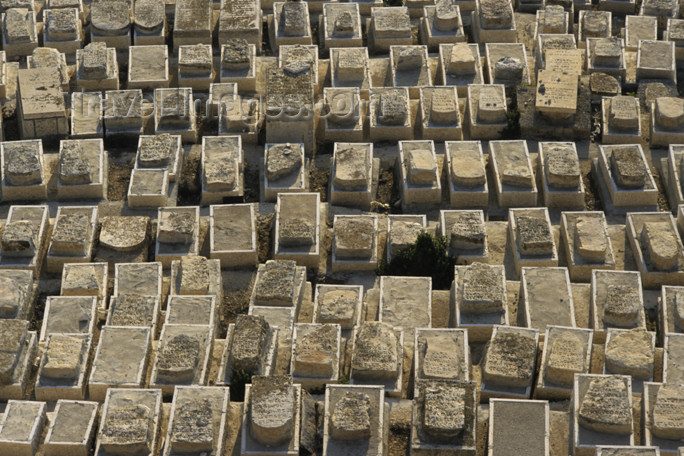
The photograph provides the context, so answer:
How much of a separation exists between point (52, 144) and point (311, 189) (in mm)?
10374

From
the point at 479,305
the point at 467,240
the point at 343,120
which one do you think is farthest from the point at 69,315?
the point at 343,120

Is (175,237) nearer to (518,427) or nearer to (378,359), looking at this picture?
(378,359)

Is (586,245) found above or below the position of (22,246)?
below

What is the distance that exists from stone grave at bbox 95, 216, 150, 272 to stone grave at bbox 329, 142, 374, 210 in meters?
6.98

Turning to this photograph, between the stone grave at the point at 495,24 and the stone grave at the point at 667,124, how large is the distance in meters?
8.48

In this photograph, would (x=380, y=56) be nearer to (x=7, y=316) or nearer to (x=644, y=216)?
(x=644, y=216)

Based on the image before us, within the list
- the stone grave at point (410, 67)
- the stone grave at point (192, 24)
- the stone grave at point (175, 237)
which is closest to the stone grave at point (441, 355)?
the stone grave at point (175, 237)

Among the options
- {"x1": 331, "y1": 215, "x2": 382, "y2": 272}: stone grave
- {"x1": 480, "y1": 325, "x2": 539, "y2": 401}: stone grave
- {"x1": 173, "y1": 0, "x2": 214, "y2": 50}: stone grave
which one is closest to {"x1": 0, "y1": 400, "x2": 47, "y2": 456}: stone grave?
{"x1": 331, "y1": 215, "x2": 382, "y2": 272}: stone grave

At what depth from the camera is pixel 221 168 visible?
2062 inches

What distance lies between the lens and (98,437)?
4069cm

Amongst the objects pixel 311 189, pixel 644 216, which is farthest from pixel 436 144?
pixel 644 216

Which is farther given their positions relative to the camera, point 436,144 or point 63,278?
point 436,144

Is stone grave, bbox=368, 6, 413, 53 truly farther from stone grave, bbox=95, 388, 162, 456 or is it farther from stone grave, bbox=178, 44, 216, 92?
stone grave, bbox=95, 388, 162, 456

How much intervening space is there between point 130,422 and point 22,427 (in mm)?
3203
